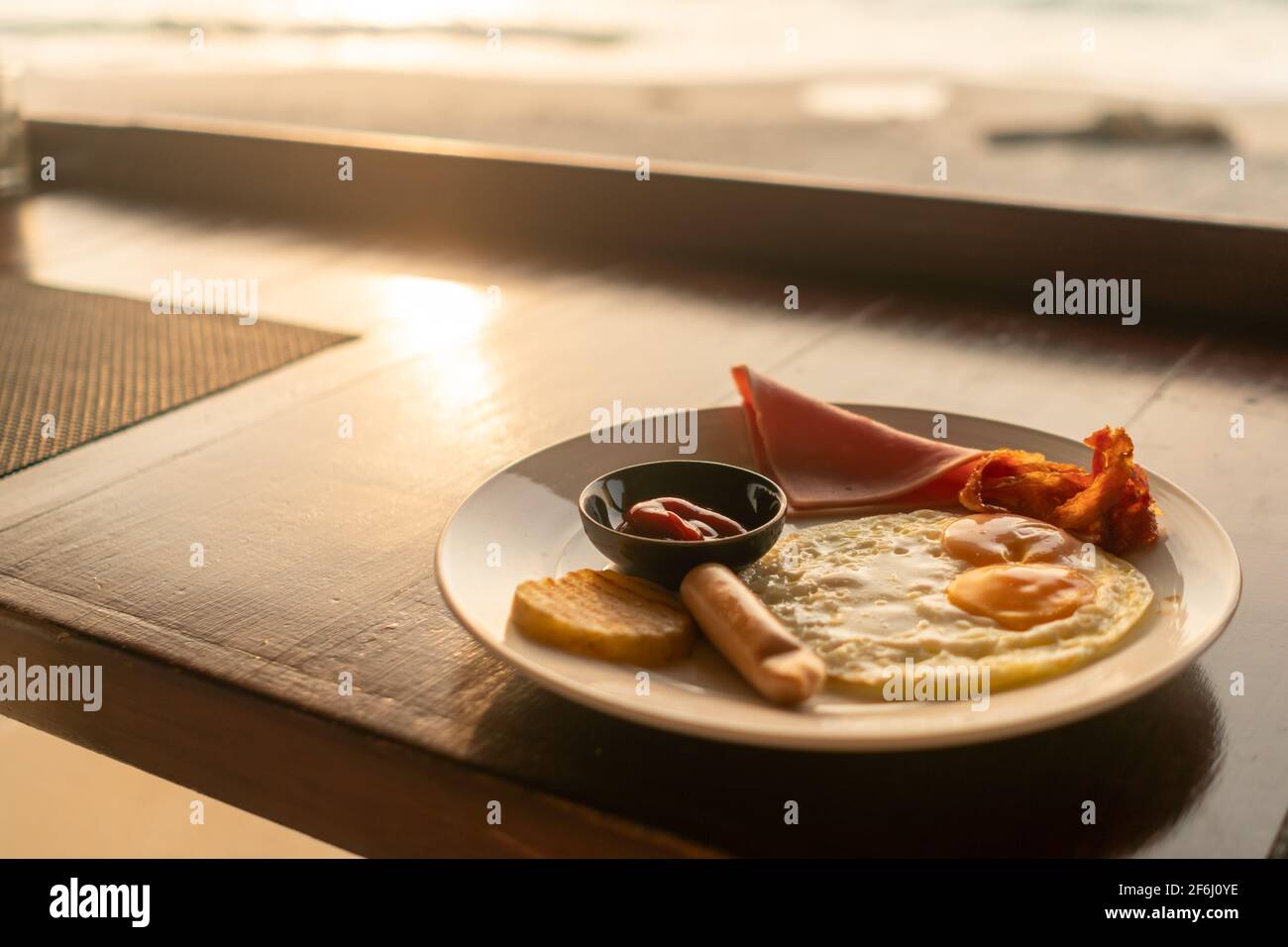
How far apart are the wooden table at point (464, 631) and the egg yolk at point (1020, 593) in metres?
0.08

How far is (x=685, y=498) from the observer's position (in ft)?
3.22

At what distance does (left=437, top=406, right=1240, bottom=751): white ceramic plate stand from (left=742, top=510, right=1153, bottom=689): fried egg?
2 cm

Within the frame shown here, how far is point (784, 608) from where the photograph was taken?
2.74ft

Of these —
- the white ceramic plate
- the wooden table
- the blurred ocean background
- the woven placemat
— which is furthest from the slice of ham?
the blurred ocean background

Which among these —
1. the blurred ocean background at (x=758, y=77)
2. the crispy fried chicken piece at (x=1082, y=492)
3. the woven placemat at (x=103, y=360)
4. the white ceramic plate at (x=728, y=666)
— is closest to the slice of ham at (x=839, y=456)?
the crispy fried chicken piece at (x=1082, y=492)

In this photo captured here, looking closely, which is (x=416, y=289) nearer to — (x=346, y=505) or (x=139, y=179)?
(x=346, y=505)

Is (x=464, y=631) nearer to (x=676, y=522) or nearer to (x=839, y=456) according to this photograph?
(x=676, y=522)

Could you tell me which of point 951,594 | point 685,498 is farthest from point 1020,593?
point 685,498

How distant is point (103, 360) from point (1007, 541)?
1.42 meters

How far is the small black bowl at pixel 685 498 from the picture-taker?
0.85 metres

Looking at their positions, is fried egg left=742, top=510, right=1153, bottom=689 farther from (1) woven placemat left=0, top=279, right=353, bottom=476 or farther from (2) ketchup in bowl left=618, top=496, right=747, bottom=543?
(1) woven placemat left=0, top=279, right=353, bottom=476

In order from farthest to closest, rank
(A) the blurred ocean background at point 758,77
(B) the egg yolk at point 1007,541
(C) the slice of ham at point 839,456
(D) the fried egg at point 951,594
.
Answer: (A) the blurred ocean background at point 758,77 → (C) the slice of ham at point 839,456 → (B) the egg yolk at point 1007,541 → (D) the fried egg at point 951,594

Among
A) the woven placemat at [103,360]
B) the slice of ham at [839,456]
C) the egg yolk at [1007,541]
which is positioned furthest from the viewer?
the woven placemat at [103,360]

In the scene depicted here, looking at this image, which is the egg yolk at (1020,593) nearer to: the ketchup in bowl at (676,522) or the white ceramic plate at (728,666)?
the white ceramic plate at (728,666)
